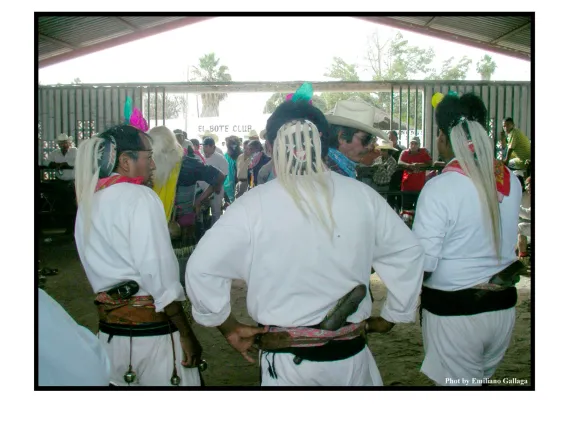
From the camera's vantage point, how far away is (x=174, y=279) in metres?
2.46

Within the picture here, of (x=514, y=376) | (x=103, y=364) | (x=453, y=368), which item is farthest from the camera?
(x=514, y=376)

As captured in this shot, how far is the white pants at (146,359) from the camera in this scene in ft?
8.45

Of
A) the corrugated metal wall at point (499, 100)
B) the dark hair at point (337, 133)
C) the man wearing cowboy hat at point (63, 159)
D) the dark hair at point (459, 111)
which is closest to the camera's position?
the dark hair at point (459, 111)

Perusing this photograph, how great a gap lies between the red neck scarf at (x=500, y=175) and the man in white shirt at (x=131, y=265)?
1.40 metres

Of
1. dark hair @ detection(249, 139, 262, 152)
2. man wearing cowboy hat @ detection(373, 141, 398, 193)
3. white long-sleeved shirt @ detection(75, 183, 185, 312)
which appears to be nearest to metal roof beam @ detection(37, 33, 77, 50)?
white long-sleeved shirt @ detection(75, 183, 185, 312)

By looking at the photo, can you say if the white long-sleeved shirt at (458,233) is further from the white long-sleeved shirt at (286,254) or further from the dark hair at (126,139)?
Result: the dark hair at (126,139)

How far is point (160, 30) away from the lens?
3.77 m

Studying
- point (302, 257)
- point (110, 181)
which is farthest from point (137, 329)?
point (302, 257)

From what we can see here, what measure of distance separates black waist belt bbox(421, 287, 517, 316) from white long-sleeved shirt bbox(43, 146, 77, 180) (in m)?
7.58

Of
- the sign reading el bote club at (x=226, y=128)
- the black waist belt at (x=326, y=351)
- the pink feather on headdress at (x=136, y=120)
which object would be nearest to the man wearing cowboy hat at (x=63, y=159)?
the sign reading el bote club at (x=226, y=128)

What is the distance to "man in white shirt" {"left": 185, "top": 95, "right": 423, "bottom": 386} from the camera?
1.97m

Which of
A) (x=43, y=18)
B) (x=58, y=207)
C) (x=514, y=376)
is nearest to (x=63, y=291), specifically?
(x=58, y=207)

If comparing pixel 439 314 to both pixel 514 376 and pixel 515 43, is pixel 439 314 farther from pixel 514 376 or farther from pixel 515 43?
pixel 515 43

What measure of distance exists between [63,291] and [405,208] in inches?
186
